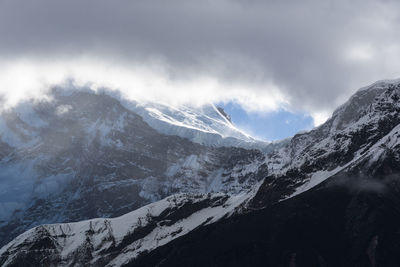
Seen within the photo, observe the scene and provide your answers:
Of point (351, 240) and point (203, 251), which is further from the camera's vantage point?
point (203, 251)

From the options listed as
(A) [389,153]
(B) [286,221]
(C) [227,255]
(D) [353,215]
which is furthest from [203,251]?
(A) [389,153]

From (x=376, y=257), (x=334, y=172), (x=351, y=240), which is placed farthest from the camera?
(x=334, y=172)

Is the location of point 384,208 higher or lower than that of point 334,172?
lower

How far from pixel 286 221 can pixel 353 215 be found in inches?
913

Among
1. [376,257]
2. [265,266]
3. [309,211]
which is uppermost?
[309,211]

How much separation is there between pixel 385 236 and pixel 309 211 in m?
29.7

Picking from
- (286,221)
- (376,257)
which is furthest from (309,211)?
(376,257)

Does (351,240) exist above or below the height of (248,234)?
below

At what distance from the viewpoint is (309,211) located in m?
174

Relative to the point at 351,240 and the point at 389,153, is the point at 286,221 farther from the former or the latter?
the point at 389,153

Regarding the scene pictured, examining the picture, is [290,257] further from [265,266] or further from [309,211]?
[309,211]

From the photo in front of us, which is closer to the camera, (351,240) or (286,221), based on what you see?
(351,240)

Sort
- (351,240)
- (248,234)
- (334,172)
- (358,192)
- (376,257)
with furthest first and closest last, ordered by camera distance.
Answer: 1. (334,172)
2. (248,234)
3. (358,192)
4. (351,240)
5. (376,257)

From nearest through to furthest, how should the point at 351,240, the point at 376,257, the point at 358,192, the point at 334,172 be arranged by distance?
1. the point at 376,257
2. the point at 351,240
3. the point at 358,192
4. the point at 334,172
